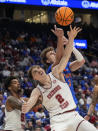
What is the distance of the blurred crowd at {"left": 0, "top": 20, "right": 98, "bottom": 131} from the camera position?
10348 millimetres

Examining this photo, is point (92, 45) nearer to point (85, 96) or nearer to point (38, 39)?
point (38, 39)

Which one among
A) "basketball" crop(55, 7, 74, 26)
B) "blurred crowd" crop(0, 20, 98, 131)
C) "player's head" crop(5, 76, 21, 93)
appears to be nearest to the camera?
"player's head" crop(5, 76, 21, 93)

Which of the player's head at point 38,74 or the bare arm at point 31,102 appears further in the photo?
the player's head at point 38,74

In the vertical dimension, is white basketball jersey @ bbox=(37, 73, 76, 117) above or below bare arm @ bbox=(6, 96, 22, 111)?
above

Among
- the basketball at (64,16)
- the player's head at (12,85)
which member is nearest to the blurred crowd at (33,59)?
the player's head at (12,85)

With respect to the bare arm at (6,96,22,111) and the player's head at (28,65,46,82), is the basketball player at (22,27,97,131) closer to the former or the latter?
→ the player's head at (28,65,46,82)

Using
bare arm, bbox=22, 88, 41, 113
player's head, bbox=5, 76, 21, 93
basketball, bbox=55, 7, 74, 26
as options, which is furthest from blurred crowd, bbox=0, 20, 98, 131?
bare arm, bbox=22, 88, 41, 113

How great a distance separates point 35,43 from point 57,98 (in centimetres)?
1352

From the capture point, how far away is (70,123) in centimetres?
381

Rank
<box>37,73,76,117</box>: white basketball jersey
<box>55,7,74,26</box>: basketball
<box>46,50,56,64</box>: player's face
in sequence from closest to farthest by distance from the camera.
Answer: <box>37,73,76,117</box>: white basketball jersey < <box>46,50,56,64</box>: player's face < <box>55,7,74,26</box>: basketball

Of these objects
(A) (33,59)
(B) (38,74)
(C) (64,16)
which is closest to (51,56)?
(B) (38,74)

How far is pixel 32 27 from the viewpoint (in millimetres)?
19234

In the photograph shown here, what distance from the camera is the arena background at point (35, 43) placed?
1221 centimetres

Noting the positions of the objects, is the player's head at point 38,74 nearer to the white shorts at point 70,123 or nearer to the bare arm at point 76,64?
the white shorts at point 70,123
